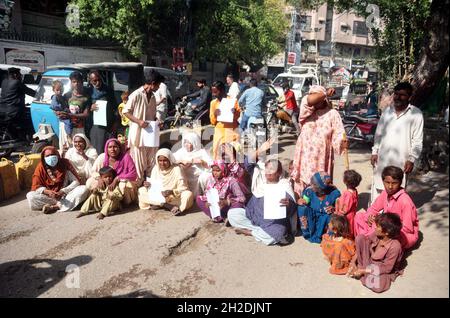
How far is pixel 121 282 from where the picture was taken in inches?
128

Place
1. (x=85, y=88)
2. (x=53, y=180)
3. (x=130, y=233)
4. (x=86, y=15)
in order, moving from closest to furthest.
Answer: (x=130, y=233), (x=53, y=180), (x=85, y=88), (x=86, y=15)

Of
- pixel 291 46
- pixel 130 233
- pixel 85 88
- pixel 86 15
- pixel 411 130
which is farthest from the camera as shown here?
pixel 291 46

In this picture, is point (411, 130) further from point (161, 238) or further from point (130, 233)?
point (130, 233)

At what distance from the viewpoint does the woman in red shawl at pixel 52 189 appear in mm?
4840

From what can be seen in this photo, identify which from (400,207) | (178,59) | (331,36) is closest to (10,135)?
(400,207)

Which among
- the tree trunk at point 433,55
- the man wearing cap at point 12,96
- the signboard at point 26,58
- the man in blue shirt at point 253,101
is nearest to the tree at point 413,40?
the tree trunk at point 433,55

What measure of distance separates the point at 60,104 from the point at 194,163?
2.98 m

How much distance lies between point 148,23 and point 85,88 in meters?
9.83

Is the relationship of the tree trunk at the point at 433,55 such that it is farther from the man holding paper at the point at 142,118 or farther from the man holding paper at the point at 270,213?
the man holding paper at the point at 142,118

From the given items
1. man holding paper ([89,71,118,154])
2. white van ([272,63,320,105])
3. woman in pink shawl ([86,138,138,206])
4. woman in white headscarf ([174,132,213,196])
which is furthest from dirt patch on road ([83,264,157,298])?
white van ([272,63,320,105])

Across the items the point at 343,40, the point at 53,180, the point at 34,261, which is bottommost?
the point at 34,261

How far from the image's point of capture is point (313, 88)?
3.90 m

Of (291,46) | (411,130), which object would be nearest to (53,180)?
(411,130)

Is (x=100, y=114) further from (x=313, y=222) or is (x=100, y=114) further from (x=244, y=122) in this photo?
(x=313, y=222)
